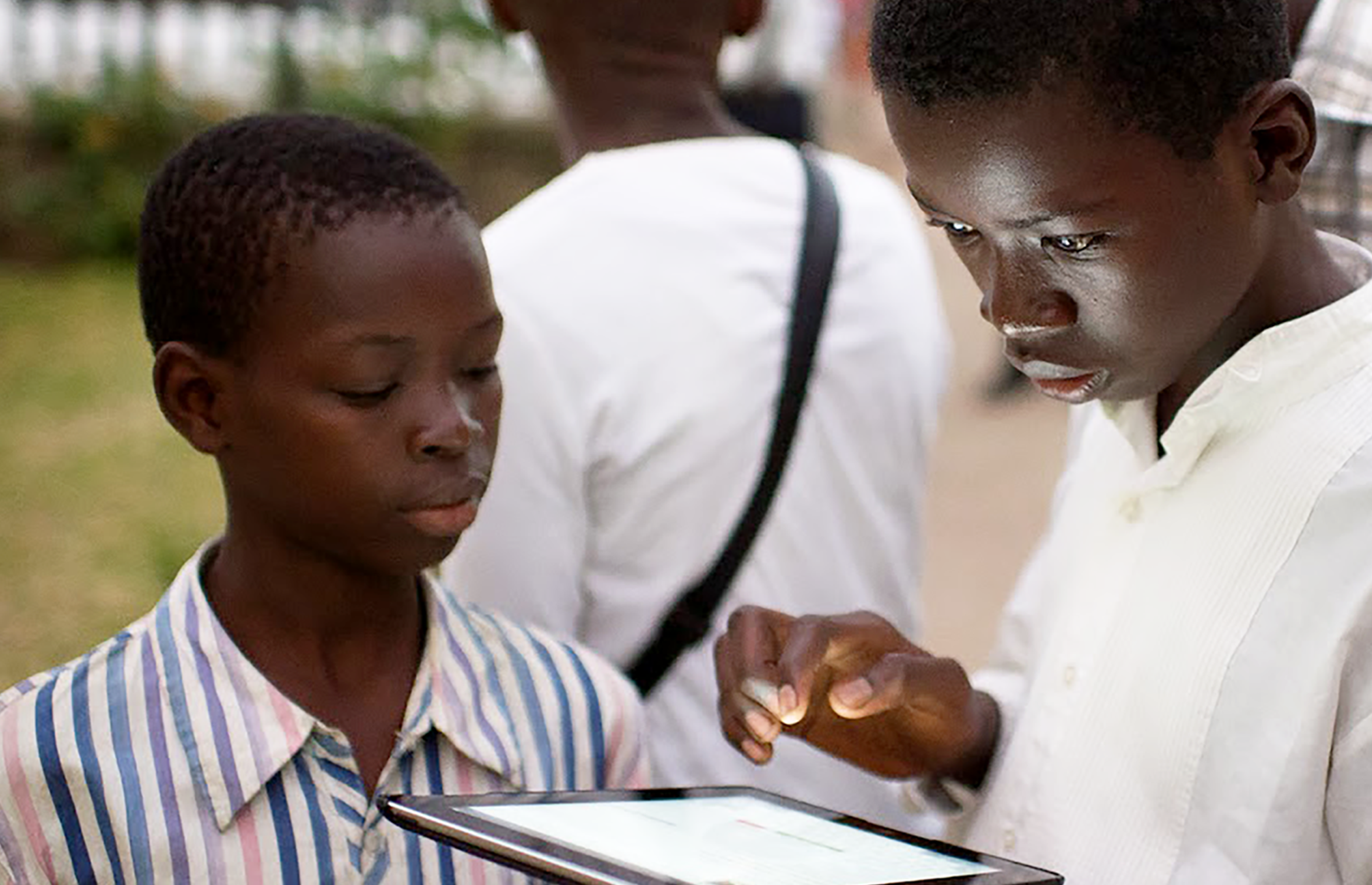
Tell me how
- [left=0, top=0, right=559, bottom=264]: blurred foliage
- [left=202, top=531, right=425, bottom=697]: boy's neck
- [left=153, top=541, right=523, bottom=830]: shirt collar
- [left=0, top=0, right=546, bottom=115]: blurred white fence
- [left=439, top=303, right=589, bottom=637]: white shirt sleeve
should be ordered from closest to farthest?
[left=153, top=541, right=523, bottom=830]: shirt collar
[left=202, top=531, right=425, bottom=697]: boy's neck
[left=439, top=303, right=589, bottom=637]: white shirt sleeve
[left=0, top=0, right=559, bottom=264]: blurred foliage
[left=0, top=0, right=546, bottom=115]: blurred white fence

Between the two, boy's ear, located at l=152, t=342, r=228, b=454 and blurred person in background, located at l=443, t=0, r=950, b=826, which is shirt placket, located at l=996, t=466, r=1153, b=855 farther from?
boy's ear, located at l=152, t=342, r=228, b=454

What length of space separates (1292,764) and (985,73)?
2.06 feet

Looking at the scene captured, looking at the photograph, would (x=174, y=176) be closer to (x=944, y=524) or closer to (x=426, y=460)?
(x=426, y=460)

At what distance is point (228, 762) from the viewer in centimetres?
174

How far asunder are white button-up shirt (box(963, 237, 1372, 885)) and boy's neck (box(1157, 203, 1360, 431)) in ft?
0.09

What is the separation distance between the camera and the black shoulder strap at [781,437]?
2453 mm

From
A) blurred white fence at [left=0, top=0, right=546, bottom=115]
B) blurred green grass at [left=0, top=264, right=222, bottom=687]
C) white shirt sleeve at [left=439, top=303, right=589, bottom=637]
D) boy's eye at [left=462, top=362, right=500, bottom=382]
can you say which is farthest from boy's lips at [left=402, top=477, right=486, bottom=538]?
blurred white fence at [left=0, top=0, right=546, bottom=115]

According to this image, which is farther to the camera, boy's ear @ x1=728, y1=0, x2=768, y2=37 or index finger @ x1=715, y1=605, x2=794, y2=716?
boy's ear @ x1=728, y1=0, x2=768, y2=37

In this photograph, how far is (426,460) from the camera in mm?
1809

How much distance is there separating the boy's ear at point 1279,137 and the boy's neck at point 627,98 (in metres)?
1.19

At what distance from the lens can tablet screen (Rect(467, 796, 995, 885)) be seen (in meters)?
1.47

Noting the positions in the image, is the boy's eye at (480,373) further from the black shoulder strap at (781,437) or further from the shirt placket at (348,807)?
the black shoulder strap at (781,437)

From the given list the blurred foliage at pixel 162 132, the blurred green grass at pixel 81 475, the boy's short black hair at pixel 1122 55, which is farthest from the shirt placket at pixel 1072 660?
the blurred foliage at pixel 162 132

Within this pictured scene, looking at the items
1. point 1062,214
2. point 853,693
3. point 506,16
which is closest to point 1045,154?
point 1062,214
